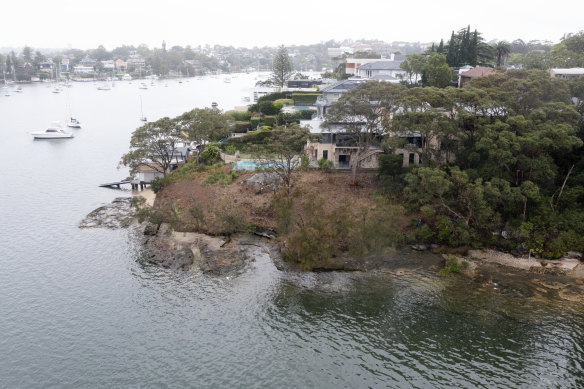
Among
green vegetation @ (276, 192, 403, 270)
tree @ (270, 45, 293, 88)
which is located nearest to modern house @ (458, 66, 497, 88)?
green vegetation @ (276, 192, 403, 270)

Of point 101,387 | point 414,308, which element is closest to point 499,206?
point 414,308

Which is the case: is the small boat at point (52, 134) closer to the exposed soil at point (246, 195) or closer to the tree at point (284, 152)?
the exposed soil at point (246, 195)

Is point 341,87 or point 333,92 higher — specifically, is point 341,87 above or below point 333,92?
above

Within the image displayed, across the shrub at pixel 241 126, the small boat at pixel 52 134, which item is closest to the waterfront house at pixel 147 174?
the shrub at pixel 241 126

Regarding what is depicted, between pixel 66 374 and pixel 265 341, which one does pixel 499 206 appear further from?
pixel 66 374

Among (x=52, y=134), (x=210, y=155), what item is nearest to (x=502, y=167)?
(x=210, y=155)

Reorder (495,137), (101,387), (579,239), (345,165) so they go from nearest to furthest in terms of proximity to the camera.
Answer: (101,387) → (579,239) → (495,137) → (345,165)

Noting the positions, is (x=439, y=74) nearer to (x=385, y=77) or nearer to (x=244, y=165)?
(x=385, y=77)
